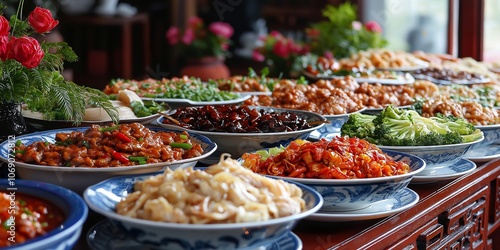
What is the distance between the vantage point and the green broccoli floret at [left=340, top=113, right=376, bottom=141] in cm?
239

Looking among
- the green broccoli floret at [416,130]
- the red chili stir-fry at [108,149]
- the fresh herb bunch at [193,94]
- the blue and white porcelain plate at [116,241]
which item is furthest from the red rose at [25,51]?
the green broccoli floret at [416,130]

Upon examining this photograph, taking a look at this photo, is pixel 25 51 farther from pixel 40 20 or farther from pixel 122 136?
pixel 122 136

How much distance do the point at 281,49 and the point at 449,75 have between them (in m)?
1.69

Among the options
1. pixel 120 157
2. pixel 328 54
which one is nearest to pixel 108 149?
pixel 120 157

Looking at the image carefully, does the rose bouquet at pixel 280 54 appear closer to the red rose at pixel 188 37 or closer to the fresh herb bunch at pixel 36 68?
the red rose at pixel 188 37

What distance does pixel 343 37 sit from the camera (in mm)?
5512

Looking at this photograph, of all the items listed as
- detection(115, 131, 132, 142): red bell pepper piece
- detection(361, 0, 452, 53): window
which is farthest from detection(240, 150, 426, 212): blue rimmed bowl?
detection(361, 0, 452, 53): window

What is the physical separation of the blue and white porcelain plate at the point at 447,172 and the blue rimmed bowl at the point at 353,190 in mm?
380

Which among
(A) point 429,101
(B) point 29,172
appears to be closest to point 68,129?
(B) point 29,172

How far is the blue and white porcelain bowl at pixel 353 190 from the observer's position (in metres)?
1.74

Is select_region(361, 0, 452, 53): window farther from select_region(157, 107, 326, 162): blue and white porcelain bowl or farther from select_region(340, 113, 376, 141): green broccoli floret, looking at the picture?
select_region(157, 107, 326, 162): blue and white porcelain bowl

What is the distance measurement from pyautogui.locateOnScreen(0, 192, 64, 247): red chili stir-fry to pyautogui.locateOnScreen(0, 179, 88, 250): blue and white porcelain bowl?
0.05 feet

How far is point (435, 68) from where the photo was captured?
4.50 meters

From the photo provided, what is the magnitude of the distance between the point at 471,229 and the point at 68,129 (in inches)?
59.3
